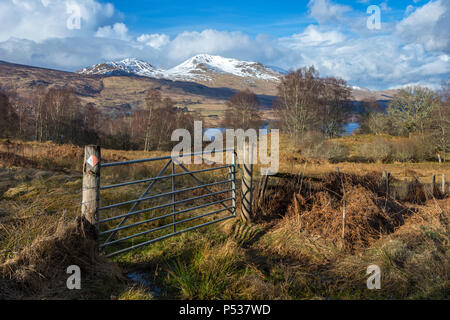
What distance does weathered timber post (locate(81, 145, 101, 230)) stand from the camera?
418cm

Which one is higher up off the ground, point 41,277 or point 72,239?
point 72,239

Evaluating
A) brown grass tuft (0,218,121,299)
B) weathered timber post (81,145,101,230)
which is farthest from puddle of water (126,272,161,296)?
weathered timber post (81,145,101,230)

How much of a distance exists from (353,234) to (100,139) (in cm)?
3952

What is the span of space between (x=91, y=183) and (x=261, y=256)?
286 cm

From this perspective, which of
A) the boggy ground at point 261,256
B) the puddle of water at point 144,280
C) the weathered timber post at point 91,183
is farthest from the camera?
the weathered timber post at point 91,183

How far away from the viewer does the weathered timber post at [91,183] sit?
418 cm

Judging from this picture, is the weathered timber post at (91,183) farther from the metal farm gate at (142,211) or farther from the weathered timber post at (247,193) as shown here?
the weathered timber post at (247,193)

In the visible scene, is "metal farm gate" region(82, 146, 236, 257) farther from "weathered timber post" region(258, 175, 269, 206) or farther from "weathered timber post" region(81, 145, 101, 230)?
"weathered timber post" region(258, 175, 269, 206)

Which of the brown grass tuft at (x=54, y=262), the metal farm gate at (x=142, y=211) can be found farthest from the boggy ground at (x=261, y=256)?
the metal farm gate at (x=142, y=211)

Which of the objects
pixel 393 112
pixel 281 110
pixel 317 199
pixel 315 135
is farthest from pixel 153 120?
pixel 317 199

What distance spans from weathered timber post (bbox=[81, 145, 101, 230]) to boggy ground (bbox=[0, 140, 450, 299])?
0.59 feet

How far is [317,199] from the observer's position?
262 inches

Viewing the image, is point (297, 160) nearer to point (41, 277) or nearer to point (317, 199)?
point (317, 199)

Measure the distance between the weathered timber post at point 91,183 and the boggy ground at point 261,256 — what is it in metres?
0.18
